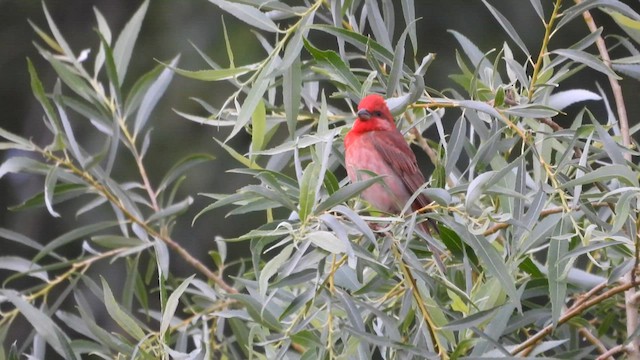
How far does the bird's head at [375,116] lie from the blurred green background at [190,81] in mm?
2647

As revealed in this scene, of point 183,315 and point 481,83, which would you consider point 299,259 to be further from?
point 183,315

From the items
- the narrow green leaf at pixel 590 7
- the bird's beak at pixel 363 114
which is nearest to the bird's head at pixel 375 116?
the bird's beak at pixel 363 114

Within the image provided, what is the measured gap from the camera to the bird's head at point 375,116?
2.48m

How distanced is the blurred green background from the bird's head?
8.68 ft

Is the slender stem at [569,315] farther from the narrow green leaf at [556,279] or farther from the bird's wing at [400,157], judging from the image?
the bird's wing at [400,157]

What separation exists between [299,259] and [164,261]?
735 mm

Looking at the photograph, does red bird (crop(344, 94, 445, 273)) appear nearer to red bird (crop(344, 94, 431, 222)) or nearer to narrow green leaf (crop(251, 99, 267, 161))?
red bird (crop(344, 94, 431, 222))

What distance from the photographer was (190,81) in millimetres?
5711

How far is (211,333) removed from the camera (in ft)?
7.94

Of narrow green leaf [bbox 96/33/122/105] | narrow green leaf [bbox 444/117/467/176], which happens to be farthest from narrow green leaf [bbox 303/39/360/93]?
narrow green leaf [bbox 96/33/122/105]

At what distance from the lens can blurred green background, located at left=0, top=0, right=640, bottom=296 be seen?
18.1ft

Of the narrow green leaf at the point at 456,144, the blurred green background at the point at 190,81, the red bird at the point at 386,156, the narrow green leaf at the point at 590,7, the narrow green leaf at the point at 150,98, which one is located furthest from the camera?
the blurred green background at the point at 190,81

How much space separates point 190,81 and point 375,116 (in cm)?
322

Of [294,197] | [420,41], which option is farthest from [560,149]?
[420,41]
